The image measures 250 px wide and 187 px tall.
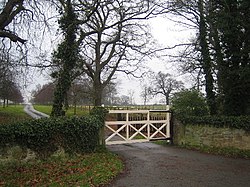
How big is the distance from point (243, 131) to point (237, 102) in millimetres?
2148

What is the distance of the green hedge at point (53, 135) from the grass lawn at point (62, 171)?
44cm

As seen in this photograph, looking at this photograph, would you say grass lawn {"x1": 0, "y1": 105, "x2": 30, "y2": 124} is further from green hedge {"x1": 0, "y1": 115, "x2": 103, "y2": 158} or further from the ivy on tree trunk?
the ivy on tree trunk

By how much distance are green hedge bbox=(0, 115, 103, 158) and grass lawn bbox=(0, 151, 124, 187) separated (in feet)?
1.44

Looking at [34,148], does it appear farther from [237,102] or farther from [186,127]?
[237,102]

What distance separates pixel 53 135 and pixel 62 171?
1.91m

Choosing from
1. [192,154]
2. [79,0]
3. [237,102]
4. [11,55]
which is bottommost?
[192,154]

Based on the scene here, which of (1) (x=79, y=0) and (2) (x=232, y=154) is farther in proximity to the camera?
(1) (x=79, y=0)

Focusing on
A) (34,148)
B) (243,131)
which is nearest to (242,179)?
(243,131)

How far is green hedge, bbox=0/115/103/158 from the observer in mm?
8578

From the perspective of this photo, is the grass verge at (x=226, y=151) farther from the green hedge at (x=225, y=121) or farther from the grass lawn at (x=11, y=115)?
the grass lawn at (x=11, y=115)

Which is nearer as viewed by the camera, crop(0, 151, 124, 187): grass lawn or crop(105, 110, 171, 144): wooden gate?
crop(0, 151, 124, 187): grass lawn

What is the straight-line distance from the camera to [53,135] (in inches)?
374

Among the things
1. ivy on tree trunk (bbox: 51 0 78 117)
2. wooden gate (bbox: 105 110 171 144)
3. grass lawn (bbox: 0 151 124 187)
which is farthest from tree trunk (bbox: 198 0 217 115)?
grass lawn (bbox: 0 151 124 187)

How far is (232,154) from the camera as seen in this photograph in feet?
37.1
